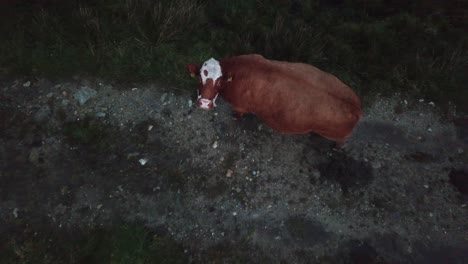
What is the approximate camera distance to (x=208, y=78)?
16.6 feet

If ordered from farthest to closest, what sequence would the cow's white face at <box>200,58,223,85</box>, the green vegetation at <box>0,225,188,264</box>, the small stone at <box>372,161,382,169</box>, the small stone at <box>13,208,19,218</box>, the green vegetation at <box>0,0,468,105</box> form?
the green vegetation at <box>0,0,468,105</box> → the small stone at <box>372,161,382,169</box> → the small stone at <box>13,208,19,218</box> → the cow's white face at <box>200,58,223,85</box> → the green vegetation at <box>0,225,188,264</box>

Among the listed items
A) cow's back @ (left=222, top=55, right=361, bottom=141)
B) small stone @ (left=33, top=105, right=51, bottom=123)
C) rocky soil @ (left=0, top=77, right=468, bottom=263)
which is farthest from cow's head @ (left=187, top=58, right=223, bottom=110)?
small stone @ (left=33, top=105, right=51, bottom=123)

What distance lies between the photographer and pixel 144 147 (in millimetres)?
5852

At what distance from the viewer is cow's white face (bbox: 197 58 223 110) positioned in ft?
16.4

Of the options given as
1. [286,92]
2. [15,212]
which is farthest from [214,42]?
[15,212]

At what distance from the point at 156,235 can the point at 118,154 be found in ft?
5.05

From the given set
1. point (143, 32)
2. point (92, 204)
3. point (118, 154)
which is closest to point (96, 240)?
point (92, 204)

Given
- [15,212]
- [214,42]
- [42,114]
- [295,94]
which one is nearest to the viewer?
[295,94]

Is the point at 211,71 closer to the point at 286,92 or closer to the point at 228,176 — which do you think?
the point at 286,92

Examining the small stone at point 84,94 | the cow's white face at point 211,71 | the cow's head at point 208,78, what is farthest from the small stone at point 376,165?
the small stone at point 84,94

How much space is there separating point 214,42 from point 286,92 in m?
2.37

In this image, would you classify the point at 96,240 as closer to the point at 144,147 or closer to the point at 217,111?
the point at 144,147

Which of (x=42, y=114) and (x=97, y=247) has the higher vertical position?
(x=42, y=114)

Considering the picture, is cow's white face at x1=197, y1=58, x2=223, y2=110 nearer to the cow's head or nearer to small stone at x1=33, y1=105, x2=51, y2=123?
the cow's head
